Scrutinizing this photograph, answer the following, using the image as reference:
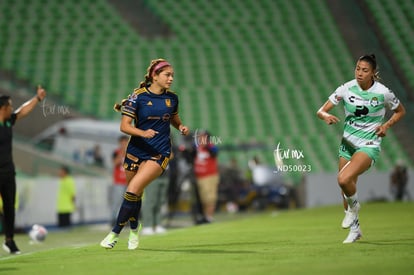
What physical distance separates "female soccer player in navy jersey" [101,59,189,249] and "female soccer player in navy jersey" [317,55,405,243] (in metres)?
1.93

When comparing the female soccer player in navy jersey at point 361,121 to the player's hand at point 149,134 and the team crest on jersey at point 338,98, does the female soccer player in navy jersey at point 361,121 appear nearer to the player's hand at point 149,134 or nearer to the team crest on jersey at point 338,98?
the team crest on jersey at point 338,98

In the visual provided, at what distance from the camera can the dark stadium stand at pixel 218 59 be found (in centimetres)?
3131

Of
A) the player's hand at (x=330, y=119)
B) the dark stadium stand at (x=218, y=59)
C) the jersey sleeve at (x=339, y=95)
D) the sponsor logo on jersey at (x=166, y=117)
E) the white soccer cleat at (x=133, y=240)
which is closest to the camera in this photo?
the player's hand at (x=330, y=119)

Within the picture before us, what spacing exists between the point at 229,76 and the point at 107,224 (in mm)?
12503

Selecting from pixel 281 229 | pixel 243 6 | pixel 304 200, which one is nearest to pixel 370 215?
pixel 281 229

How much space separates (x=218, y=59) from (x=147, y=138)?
82.4 feet

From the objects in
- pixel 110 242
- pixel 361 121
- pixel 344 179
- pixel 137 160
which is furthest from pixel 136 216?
pixel 361 121

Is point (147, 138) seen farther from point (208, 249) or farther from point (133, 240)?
point (208, 249)

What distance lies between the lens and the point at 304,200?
28547 mm

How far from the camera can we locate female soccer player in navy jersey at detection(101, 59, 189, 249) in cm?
1075

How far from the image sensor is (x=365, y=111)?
11.0 meters

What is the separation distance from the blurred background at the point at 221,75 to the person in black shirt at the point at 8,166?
938 cm

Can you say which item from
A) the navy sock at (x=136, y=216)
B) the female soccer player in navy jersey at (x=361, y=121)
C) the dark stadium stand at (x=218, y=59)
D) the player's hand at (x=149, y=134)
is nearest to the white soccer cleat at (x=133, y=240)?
the navy sock at (x=136, y=216)

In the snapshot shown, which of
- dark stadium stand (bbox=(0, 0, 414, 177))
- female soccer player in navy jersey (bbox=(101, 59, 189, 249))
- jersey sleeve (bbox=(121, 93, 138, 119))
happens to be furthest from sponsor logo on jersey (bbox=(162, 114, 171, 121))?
dark stadium stand (bbox=(0, 0, 414, 177))
